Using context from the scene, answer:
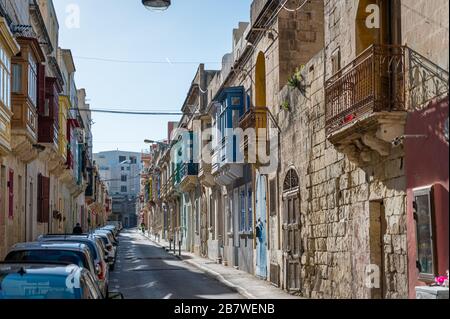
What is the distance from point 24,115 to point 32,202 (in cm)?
750

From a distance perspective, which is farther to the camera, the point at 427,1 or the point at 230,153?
the point at 230,153

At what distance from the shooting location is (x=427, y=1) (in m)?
10.8

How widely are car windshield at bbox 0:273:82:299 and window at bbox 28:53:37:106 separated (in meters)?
14.3

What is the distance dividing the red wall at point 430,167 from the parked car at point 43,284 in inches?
177

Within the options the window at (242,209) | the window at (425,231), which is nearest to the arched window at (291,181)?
the window at (242,209)

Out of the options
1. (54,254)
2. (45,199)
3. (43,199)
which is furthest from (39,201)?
(54,254)

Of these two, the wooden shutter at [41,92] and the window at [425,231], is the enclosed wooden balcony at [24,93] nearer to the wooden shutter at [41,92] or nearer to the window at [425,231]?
the wooden shutter at [41,92]

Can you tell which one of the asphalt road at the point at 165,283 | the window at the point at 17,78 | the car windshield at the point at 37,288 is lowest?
the asphalt road at the point at 165,283

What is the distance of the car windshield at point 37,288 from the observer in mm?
7242

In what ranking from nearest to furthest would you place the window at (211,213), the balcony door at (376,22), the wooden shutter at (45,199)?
the balcony door at (376,22) < the wooden shutter at (45,199) < the window at (211,213)

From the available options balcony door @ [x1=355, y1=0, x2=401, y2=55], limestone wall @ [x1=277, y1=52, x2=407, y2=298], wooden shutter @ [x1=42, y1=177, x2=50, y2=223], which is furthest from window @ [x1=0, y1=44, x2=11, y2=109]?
wooden shutter @ [x1=42, y1=177, x2=50, y2=223]

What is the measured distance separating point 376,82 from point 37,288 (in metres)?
6.49
